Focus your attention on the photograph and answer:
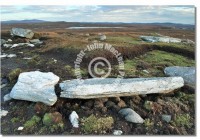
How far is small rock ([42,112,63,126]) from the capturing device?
34.9ft

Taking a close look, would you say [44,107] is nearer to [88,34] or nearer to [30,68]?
[30,68]

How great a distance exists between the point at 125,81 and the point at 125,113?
0.94 meters

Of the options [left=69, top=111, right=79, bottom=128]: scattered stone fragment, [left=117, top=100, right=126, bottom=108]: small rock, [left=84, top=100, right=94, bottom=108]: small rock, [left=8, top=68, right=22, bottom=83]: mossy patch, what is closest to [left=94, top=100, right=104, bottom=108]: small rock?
[left=84, top=100, right=94, bottom=108]: small rock

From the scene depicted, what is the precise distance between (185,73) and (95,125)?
10.6 ft

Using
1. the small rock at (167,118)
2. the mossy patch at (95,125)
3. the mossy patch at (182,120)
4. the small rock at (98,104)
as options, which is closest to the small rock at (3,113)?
the mossy patch at (95,125)

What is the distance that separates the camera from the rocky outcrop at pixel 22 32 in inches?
455

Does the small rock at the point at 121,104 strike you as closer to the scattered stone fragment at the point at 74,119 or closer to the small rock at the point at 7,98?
the scattered stone fragment at the point at 74,119

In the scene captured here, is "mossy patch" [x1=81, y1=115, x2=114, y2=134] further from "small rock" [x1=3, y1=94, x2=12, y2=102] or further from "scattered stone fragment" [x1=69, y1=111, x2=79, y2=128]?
"small rock" [x1=3, y1=94, x2=12, y2=102]

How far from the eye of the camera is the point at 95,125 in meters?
10.6

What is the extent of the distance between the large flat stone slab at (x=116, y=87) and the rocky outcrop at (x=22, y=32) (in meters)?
2.03

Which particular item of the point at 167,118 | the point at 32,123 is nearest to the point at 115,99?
the point at 167,118

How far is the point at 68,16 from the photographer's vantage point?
1146cm

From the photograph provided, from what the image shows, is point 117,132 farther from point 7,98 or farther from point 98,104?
point 7,98

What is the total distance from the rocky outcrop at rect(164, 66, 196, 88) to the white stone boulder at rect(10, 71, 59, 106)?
3463 millimetres
